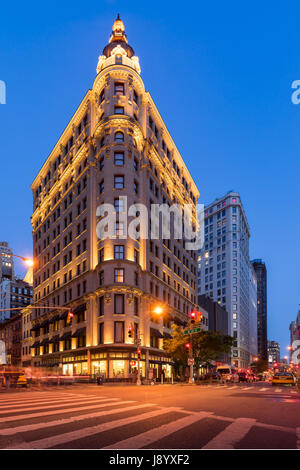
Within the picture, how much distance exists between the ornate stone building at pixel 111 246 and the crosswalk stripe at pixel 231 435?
35.0 m

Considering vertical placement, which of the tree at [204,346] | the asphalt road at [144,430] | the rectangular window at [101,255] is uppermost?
the rectangular window at [101,255]

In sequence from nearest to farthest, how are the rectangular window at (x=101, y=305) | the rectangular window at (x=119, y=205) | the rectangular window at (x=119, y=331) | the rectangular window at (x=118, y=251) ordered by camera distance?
the rectangular window at (x=119, y=331), the rectangular window at (x=101, y=305), the rectangular window at (x=118, y=251), the rectangular window at (x=119, y=205)

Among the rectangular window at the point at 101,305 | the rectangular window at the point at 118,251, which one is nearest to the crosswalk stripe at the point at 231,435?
the rectangular window at the point at 118,251

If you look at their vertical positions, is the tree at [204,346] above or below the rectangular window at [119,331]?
below

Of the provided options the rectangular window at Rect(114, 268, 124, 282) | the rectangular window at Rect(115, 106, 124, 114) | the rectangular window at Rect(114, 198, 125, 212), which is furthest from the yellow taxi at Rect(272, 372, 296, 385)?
the rectangular window at Rect(115, 106, 124, 114)

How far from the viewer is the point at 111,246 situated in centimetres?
5328

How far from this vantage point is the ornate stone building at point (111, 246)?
173 feet

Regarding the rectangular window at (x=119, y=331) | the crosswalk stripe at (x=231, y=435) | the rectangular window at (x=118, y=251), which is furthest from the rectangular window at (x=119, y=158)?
the crosswalk stripe at (x=231, y=435)

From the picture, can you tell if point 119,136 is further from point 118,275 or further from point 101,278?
point 101,278

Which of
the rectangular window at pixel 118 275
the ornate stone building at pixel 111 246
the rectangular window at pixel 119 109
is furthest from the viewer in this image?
the rectangular window at pixel 119 109

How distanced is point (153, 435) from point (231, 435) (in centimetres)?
163

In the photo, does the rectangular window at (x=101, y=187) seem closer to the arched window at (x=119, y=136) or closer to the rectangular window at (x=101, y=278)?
the arched window at (x=119, y=136)

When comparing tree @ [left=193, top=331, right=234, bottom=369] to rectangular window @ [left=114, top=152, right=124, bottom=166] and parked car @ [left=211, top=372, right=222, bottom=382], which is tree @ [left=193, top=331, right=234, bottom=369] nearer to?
parked car @ [left=211, top=372, right=222, bottom=382]

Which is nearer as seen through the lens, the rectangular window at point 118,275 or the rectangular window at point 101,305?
the rectangular window at point 118,275
